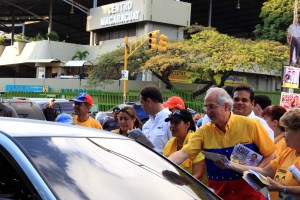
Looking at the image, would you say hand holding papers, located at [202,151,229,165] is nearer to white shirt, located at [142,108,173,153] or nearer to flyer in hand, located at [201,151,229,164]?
flyer in hand, located at [201,151,229,164]

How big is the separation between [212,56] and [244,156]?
27.5 meters

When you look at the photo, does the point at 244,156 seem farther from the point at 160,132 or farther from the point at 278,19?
the point at 278,19

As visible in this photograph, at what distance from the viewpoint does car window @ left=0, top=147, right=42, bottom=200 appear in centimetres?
235

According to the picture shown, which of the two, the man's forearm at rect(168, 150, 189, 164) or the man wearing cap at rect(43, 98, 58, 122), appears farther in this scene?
the man wearing cap at rect(43, 98, 58, 122)

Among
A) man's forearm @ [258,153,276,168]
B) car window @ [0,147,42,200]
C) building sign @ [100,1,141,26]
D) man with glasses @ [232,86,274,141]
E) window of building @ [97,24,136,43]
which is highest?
building sign @ [100,1,141,26]

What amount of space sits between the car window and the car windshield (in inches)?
3.6

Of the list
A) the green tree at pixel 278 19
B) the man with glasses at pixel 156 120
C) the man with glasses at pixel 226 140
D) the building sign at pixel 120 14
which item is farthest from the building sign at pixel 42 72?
the man with glasses at pixel 226 140

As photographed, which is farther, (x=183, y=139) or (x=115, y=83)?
(x=115, y=83)

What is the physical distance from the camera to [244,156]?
4094 mm

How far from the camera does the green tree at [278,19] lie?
35.7 metres

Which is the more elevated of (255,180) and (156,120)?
(156,120)

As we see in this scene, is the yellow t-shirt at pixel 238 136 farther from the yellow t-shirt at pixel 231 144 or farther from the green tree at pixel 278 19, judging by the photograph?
the green tree at pixel 278 19

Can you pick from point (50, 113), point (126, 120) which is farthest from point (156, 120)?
point (50, 113)

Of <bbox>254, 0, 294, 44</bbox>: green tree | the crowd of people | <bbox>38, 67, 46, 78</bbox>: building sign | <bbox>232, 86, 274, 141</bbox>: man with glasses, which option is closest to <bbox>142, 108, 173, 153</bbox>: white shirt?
the crowd of people
